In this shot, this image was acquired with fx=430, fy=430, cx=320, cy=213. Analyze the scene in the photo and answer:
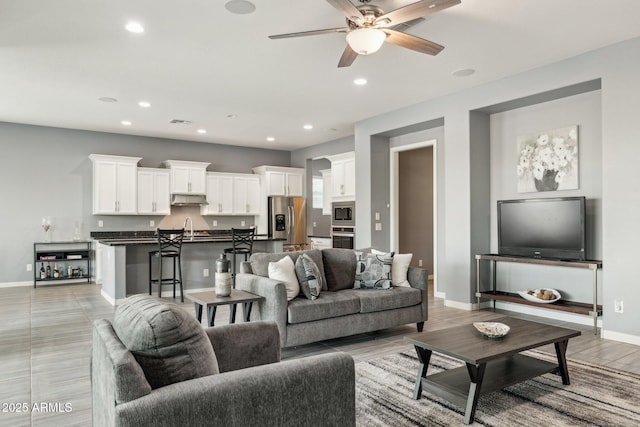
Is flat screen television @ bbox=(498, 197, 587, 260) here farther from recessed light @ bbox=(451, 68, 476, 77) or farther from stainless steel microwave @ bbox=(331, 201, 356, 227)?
stainless steel microwave @ bbox=(331, 201, 356, 227)

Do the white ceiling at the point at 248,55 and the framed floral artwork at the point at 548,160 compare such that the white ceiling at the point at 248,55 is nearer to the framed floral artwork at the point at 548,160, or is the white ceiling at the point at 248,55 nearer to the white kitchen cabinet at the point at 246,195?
the framed floral artwork at the point at 548,160

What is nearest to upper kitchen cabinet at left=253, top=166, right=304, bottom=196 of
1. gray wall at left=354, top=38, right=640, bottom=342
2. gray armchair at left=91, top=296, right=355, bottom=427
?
gray wall at left=354, top=38, right=640, bottom=342

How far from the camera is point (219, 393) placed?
1.45 meters

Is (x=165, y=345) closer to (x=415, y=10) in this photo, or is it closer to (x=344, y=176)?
(x=415, y=10)

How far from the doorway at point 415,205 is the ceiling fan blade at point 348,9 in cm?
440

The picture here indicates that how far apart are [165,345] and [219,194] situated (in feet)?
26.3

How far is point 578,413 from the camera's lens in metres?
2.58

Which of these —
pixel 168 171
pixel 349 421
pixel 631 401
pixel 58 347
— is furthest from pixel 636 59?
pixel 168 171

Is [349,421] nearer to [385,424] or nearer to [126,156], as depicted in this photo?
[385,424]

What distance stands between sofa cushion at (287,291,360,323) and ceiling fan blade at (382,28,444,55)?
2.27m

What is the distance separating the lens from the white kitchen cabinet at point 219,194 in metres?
9.19

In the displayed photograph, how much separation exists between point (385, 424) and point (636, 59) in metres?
4.05

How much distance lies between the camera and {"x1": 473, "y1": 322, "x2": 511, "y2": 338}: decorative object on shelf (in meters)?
2.77

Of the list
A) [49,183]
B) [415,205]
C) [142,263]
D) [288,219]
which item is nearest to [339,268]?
[142,263]
